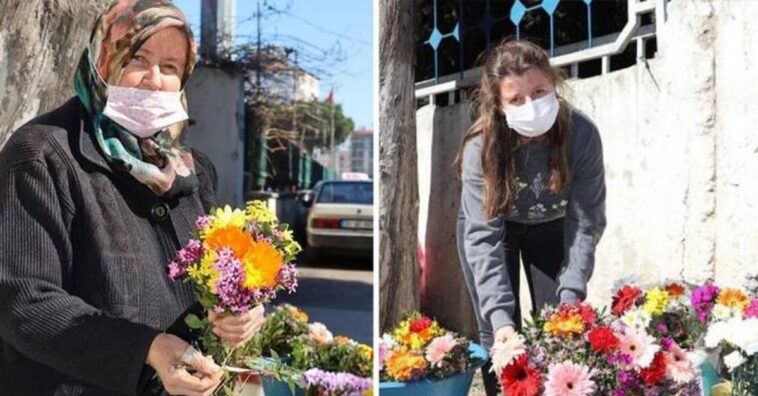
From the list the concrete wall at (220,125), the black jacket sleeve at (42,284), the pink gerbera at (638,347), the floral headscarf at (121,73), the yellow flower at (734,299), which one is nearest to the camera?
the black jacket sleeve at (42,284)

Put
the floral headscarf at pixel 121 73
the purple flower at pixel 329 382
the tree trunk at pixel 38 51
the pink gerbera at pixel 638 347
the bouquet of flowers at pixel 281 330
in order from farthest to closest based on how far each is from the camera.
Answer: the pink gerbera at pixel 638 347 < the purple flower at pixel 329 382 < the bouquet of flowers at pixel 281 330 < the tree trunk at pixel 38 51 < the floral headscarf at pixel 121 73

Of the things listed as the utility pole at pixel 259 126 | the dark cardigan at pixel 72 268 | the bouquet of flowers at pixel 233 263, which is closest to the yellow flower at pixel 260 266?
the bouquet of flowers at pixel 233 263

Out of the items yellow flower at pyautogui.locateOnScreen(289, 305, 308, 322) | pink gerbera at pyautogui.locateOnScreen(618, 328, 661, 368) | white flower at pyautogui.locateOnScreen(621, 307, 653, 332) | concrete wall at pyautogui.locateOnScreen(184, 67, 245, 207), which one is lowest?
pink gerbera at pyautogui.locateOnScreen(618, 328, 661, 368)

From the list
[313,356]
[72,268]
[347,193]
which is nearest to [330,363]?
[313,356]

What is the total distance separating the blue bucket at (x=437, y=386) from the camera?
1994 millimetres

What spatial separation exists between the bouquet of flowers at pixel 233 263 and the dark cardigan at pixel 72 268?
86 mm

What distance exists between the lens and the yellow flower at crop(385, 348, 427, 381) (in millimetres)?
1990

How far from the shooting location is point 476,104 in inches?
83.1

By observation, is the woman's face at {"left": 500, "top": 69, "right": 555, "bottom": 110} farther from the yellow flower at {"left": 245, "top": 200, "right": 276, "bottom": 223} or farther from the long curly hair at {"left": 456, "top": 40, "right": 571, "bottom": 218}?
the yellow flower at {"left": 245, "top": 200, "right": 276, "bottom": 223}

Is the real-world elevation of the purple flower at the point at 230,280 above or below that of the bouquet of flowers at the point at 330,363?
above

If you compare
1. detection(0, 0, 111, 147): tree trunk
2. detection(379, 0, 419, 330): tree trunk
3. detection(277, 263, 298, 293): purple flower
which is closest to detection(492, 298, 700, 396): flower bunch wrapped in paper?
detection(379, 0, 419, 330): tree trunk

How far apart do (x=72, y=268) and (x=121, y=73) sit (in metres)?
0.37

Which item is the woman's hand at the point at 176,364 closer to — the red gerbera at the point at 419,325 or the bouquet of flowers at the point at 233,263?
the bouquet of flowers at the point at 233,263

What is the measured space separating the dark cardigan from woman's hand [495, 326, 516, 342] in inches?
37.6
